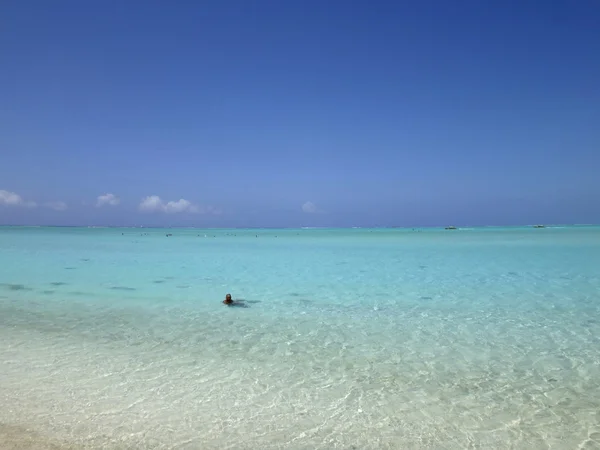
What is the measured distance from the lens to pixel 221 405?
4574 millimetres

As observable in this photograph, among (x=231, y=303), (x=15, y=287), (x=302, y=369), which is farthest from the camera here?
(x=15, y=287)

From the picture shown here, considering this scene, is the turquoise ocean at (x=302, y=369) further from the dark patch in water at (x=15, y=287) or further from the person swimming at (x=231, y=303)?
the dark patch in water at (x=15, y=287)

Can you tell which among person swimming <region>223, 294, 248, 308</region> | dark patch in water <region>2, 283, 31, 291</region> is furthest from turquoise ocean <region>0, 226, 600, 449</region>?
dark patch in water <region>2, 283, 31, 291</region>

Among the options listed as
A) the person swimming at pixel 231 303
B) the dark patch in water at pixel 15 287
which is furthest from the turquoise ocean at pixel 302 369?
the dark patch in water at pixel 15 287

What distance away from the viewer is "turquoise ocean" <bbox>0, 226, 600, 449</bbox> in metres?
4.00

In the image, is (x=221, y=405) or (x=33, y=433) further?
(x=221, y=405)

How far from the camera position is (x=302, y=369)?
5773mm

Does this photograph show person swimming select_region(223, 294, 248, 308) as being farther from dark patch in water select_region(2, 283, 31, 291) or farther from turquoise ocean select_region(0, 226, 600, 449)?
dark patch in water select_region(2, 283, 31, 291)

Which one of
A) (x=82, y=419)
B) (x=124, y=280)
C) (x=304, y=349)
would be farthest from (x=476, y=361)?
(x=124, y=280)

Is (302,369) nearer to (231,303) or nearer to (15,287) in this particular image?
(231,303)

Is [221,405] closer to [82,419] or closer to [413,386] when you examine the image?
[82,419]

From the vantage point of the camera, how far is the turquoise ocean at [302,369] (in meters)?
4.00

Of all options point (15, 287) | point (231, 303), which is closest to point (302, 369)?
point (231, 303)

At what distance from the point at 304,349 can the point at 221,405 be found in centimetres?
232
